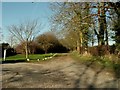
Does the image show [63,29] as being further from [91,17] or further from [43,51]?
[43,51]

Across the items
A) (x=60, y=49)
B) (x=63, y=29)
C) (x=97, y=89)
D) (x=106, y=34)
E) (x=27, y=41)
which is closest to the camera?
(x=97, y=89)

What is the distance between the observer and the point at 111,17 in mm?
23750

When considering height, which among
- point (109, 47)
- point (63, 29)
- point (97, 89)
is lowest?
point (97, 89)

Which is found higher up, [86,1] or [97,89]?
[86,1]

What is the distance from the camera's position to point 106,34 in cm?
2647

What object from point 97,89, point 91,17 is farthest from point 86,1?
point 97,89

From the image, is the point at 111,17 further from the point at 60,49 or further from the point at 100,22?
the point at 60,49

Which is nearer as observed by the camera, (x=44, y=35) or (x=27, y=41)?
(x=27, y=41)

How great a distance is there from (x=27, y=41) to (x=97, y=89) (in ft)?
128

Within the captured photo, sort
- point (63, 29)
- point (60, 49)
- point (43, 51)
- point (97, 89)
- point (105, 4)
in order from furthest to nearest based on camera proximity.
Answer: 1. point (60, 49)
2. point (43, 51)
3. point (63, 29)
4. point (105, 4)
5. point (97, 89)

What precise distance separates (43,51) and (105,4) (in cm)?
5440

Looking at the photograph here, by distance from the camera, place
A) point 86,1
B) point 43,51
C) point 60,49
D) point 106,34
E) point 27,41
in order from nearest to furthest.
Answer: point 86,1 < point 106,34 < point 27,41 < point 43,51 < point 60,49

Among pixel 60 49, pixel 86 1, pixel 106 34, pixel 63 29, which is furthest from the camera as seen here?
pixel 60 49

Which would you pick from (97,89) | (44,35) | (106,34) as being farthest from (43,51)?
(97,89)
